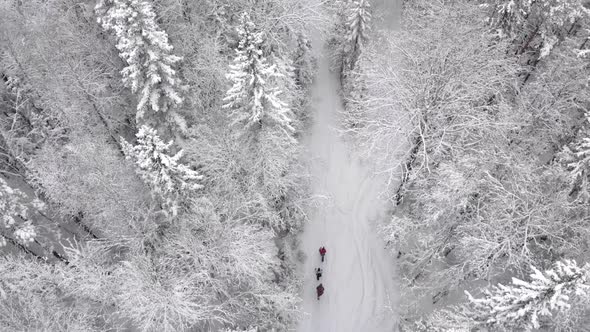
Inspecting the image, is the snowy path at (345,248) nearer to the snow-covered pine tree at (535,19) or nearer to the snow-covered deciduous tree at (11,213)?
the snow-covered pine tree at (535,19)

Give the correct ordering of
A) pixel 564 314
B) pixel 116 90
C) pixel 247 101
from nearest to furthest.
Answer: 1. pixel 564 314
2. pixel 247 101
3. pixel 116 90

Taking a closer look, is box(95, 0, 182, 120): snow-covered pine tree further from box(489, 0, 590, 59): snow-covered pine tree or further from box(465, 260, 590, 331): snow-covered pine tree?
box(489, 0, 590, 59): snow-covered pine tree

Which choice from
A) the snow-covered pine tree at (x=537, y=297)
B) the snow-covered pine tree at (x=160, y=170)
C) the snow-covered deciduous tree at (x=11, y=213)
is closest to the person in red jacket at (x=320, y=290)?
the snow-covered pine tree at (x=160, y=170)

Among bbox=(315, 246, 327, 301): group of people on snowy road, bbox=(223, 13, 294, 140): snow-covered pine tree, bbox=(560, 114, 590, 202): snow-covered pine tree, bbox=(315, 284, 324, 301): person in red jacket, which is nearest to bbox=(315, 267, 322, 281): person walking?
bbox=(315, 246, 327, 301): group of people on snowy road

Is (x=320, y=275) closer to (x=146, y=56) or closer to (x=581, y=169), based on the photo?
(x=581, y=169)

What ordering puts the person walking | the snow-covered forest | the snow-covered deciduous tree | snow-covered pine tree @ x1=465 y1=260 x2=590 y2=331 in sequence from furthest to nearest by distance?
the person walking → the snow-covered deciduous tree → the snow-covered forest → snow-covered pine tree @ x1=465 y1=260 x2=590 y2=331

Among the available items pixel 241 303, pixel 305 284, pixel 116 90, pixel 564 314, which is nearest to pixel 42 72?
pixel 116 90

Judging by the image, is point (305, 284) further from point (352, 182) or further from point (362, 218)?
point (352, 182)
